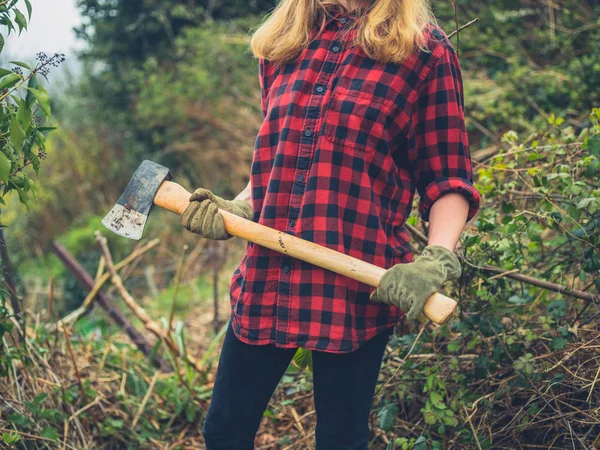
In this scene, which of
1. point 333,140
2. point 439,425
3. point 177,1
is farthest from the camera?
point 177,1

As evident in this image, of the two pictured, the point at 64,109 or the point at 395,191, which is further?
the point at 64,109

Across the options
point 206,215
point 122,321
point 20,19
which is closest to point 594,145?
point 206,215

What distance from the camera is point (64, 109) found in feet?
36.7

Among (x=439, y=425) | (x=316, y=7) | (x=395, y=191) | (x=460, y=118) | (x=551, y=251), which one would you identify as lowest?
(x=439, y=425)

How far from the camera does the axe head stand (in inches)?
73.5

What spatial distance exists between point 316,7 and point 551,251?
1.48 meters

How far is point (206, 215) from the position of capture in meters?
1.76

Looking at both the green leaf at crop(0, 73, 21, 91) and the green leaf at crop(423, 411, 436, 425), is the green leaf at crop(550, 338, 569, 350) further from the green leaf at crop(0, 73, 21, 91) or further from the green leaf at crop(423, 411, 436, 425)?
the green leaf at crop(0, 73, 21, 91)

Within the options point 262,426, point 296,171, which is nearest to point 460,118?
point 296,171

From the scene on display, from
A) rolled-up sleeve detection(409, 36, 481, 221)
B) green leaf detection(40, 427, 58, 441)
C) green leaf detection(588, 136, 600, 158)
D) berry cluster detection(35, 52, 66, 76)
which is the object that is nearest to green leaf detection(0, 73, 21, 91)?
berry cluster detection(35, 52, 66, 76)

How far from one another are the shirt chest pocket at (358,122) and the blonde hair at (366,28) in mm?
131

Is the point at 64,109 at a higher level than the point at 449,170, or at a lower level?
lower

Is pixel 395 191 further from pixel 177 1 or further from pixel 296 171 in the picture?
pixel 177 1

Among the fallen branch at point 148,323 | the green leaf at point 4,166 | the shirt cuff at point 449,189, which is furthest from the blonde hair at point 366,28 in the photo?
the fallen branch at point 148,323
